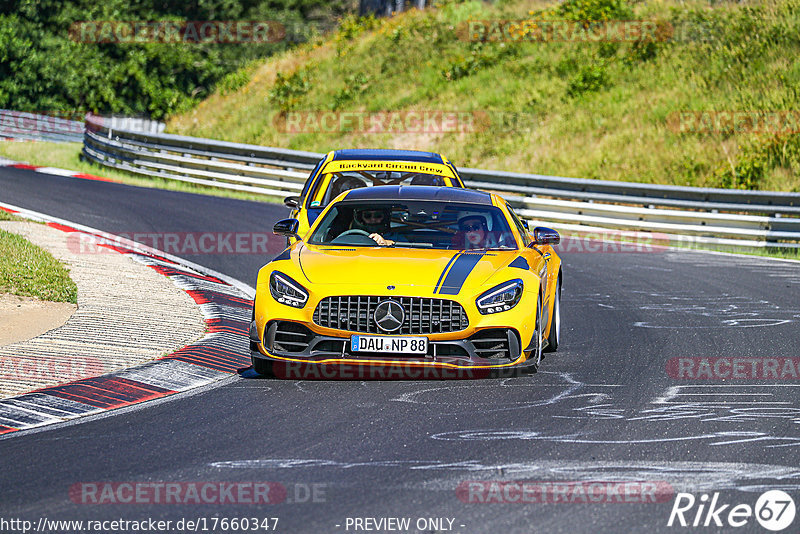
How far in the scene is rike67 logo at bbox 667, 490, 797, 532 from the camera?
5301 mm

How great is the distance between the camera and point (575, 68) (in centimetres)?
3491

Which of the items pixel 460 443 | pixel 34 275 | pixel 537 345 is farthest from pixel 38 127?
pixel 460 443

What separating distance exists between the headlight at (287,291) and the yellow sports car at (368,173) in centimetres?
546

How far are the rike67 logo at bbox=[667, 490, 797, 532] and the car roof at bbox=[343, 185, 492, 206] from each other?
A: 4878 millimetres

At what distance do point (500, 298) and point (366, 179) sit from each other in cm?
646

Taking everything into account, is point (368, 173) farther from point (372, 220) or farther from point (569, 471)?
point (569, 471)

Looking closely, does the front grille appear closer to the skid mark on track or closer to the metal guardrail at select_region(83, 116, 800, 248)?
the skid mark on track

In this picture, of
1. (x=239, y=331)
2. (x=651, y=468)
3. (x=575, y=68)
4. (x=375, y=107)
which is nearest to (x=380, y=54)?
(x=375, y=107)

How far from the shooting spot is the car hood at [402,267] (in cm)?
844

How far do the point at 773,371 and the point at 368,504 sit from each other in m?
5.01

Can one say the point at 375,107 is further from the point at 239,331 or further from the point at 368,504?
the point at 368,504

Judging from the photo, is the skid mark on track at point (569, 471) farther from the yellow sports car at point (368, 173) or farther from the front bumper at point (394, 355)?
the yellow sports car at point (368, 173)

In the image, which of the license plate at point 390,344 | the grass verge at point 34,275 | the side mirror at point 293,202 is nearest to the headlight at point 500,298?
the license plate at point 390,344

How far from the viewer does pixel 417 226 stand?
10.0 meters
